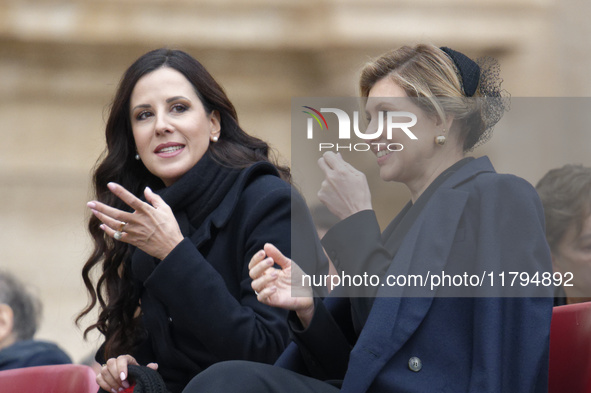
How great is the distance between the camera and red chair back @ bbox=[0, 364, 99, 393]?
10.0ft

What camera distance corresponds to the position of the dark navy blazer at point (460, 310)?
221 cm

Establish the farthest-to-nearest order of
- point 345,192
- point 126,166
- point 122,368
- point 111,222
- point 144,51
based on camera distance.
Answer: point 144,51
point 126,166
point 122,368
point 111,222
point 345,192

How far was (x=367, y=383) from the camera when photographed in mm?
2242

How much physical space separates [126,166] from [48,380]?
2.42 ft

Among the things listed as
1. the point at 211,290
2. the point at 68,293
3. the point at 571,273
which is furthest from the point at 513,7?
the point at 211,290

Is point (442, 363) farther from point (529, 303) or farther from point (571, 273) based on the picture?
point (571, 273)

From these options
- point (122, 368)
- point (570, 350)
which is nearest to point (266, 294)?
point (122, 368)

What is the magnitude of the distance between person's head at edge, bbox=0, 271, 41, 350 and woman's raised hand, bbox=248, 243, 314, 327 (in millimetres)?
1993

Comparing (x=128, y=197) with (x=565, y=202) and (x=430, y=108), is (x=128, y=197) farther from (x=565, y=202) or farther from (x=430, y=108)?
Answer: (x=565, y=202)

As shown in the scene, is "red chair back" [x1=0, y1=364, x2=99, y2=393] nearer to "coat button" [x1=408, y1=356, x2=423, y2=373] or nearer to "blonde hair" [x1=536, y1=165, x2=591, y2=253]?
"coat button" [x1=408, y1=356, x2=423, y2=373]

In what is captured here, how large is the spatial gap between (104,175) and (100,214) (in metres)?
0.70

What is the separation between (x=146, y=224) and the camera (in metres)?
2.76

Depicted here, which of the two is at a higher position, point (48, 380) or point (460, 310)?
point (460, 310)

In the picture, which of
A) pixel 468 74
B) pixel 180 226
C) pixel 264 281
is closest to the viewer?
pixel 264 281
